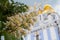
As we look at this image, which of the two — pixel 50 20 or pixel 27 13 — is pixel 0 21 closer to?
pixel 27 13

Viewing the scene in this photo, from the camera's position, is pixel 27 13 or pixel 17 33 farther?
pixel 27 13

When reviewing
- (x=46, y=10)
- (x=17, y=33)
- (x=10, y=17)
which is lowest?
(x=17, y=33)

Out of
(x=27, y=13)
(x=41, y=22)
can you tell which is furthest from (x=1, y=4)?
(x=41, y=22)

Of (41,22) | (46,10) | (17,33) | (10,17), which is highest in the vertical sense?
(46,10)

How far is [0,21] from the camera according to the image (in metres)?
0.86

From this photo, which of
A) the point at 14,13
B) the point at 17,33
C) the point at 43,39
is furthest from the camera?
the point at 43,39

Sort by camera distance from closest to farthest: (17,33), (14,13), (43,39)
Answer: (17,33), (14,13), (43,39)

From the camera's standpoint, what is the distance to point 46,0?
1.34 meters

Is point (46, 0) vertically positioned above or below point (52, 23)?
above

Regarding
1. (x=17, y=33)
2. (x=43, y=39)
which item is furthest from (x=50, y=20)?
(x=17, y=33)

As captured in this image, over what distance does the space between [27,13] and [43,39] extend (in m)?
0.38

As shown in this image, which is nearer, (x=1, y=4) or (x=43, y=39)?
(x=1, y=4)

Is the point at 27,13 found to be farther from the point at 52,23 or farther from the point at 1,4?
the point at 52,23

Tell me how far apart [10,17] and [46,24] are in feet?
1.50
